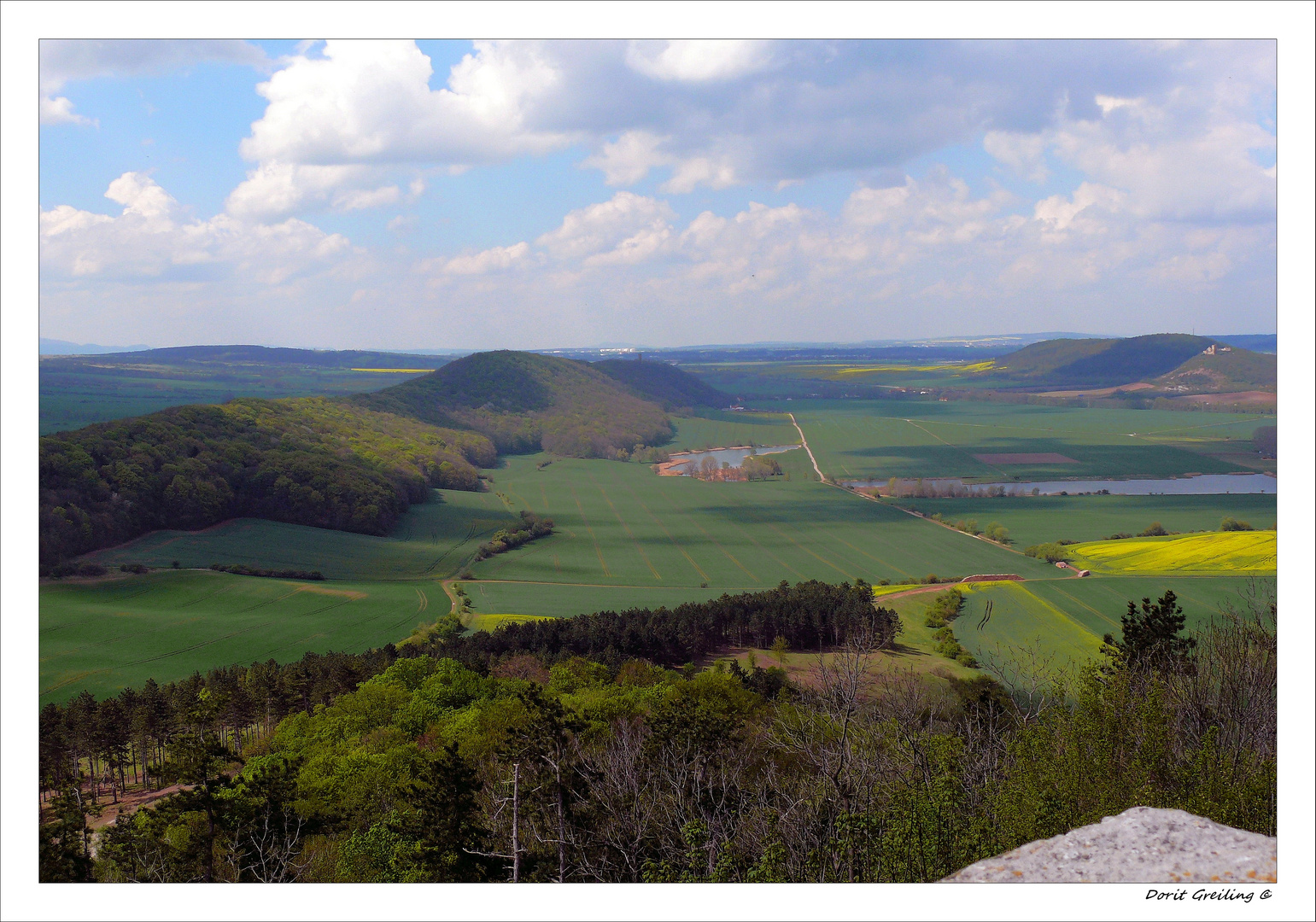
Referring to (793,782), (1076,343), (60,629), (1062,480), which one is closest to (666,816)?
(793,782)

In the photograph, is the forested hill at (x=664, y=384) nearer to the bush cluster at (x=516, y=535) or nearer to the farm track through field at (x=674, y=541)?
the farm track through field at (x=674, y=541)

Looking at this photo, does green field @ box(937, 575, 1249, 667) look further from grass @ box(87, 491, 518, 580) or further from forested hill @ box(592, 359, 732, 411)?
forested hill @ box(592, 359, 732, 411)

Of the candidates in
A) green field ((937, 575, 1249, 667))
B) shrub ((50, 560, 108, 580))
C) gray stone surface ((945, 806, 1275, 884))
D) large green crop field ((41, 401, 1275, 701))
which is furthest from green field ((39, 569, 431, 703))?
gray stone surface ((945, 806, 1275, 884))

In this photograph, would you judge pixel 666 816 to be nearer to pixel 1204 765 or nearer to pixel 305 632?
pixel 1204 765

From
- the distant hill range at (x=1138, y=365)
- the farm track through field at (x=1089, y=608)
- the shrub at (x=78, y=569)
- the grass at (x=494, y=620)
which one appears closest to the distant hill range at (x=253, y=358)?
the shrub at (x=78, y=569)

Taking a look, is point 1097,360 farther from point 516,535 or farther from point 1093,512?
point 516,535
